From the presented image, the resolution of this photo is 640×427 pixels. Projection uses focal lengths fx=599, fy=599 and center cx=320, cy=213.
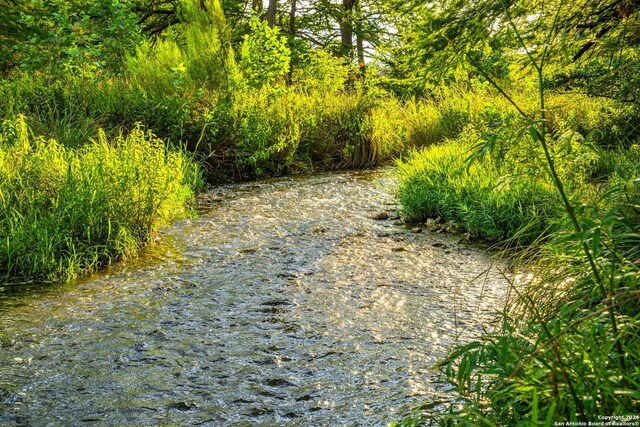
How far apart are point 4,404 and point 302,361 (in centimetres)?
161

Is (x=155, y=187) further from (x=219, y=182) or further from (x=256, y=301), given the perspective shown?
(x=219, y=182)

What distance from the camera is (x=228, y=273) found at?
529 cm

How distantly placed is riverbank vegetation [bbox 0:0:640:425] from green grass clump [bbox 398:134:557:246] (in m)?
0.03

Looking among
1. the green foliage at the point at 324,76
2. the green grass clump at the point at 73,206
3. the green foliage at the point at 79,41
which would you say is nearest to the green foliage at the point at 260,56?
the green foliage at the point at 324,76

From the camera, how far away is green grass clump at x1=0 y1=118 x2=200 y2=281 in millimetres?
5152

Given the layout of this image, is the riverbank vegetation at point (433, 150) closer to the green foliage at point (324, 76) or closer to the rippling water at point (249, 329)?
the green foliage at point (324, 76)

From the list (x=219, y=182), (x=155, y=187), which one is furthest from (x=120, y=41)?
(x=155, y=187)

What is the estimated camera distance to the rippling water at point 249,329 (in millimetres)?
3102

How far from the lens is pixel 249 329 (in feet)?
13.4

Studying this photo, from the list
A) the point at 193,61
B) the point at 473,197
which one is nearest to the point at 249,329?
the point at 473,197

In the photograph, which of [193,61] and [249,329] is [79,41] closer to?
[193,61]

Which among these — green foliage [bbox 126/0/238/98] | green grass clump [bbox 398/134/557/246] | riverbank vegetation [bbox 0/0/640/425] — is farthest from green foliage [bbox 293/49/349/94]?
green grass clump [bbox 398/134/557/246]

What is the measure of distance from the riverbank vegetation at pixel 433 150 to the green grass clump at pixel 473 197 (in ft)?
0.09

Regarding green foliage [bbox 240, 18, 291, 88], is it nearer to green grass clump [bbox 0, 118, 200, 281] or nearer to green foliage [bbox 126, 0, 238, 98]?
green foliage [bbox 126, 0, 238, 98]
